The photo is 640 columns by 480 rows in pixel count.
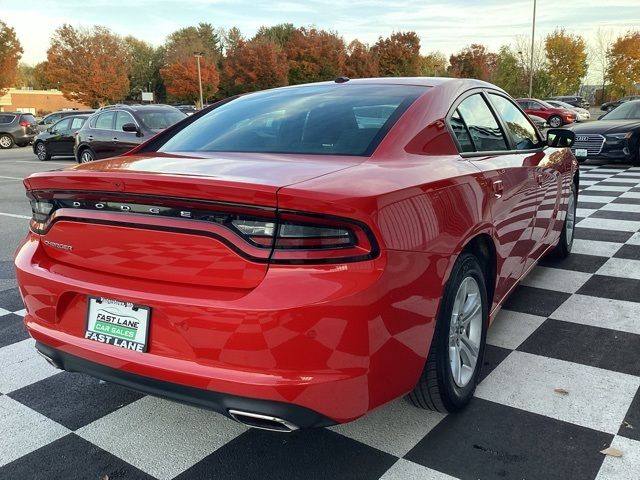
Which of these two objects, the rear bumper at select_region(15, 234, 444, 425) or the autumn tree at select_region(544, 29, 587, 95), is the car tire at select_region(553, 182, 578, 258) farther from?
the autumn tree at select_region(544, 29, 587, 95)

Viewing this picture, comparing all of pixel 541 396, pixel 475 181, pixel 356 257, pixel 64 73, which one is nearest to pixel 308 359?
pixel 356 257

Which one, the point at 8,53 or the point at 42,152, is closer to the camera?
the point at 42,152

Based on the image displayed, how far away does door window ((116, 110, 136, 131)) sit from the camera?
11.6 metres

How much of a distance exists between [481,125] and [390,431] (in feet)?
5.28

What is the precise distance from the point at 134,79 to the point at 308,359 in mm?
81475

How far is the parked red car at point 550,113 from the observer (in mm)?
26566

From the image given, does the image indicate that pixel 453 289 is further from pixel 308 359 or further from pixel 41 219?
pixel 41 219

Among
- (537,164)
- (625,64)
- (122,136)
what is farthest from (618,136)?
(625,64)

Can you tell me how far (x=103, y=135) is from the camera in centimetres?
1223

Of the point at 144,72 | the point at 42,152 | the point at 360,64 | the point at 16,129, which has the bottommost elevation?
the point at 42,152

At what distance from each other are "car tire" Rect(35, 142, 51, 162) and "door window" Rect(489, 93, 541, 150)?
16875 millimetres

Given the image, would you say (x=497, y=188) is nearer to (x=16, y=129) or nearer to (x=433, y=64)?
(x=16, y=129)

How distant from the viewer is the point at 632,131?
35.7 feet

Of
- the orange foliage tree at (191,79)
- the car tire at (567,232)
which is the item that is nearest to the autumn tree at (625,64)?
the orange foliage tree at (191,79)
